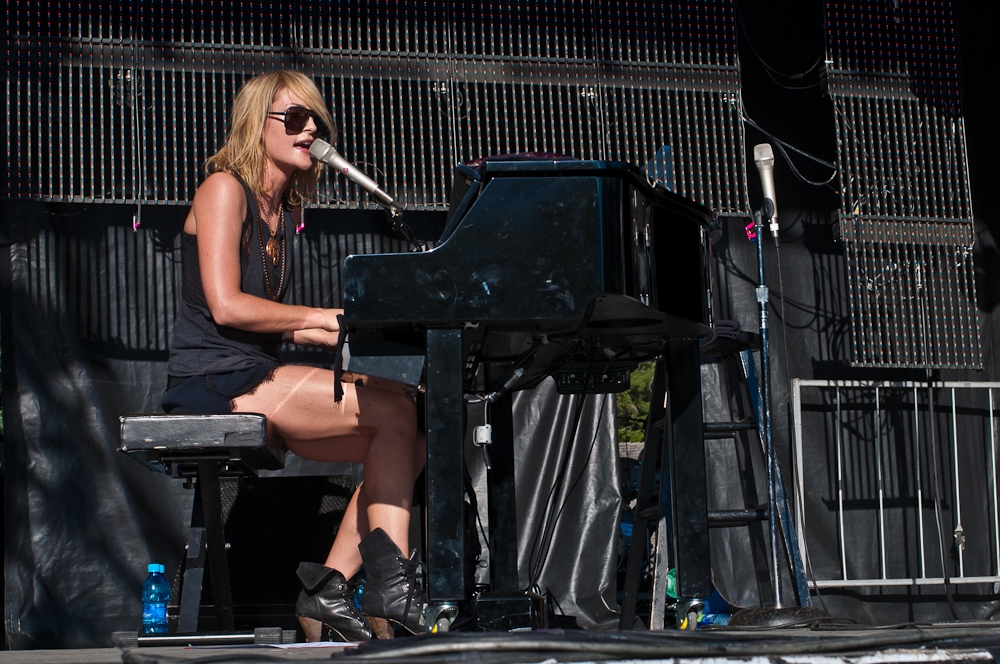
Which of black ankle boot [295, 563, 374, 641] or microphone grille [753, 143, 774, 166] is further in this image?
microphone grille [753, 143, 774, 166]

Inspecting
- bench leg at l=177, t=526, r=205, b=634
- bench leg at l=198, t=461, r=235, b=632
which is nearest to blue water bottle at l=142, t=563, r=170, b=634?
bench leg at l=198, t=461, r=235, b=632

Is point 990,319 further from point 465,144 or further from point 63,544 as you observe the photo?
point 63,544

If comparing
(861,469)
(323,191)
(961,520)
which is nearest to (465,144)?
(323,191)

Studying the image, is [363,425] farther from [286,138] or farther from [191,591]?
[286,138]

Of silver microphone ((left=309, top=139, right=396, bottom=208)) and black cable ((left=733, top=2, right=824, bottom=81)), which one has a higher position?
black cable ((left=733, top=2, right=824, bottom=81))

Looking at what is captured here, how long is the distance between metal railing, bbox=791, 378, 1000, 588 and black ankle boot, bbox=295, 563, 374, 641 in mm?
2569

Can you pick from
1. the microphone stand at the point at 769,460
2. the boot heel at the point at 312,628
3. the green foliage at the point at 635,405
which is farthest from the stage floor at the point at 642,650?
the green foliage at the point at 635,405

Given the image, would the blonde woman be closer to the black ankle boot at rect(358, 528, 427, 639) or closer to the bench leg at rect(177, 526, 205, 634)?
the black ankle boot at rect(358, 528, 427, 639)

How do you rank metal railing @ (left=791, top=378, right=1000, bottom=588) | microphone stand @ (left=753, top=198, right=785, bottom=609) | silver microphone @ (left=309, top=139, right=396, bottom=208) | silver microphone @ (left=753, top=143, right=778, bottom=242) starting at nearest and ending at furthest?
silver microphone @ (left=309, top=139, right=396, bottom=208) < microphone stand @ (left=753, top=198, right=785, bottom=609) < silver microphone @ (left=753, top=143, right=778, bottom=242) < metal railing @ (left=791, top=378, right=1000, bottom=588)

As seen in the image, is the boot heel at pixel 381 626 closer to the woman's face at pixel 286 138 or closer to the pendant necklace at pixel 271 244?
the pendant necklace at pixel 271 244

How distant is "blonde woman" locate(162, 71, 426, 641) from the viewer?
2.48m

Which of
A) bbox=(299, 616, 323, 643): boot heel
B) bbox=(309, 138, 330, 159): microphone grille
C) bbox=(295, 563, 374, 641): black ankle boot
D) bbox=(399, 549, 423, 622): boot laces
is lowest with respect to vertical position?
bbox=(299, 616, 323, 643): boot heel

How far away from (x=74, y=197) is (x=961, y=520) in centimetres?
422

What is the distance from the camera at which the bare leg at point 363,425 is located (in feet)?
8.07
